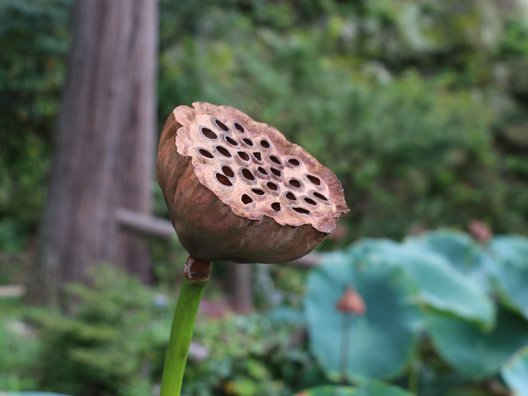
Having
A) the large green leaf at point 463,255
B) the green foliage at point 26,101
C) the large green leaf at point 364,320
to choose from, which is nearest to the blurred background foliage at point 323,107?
the green foliage at point 26,101

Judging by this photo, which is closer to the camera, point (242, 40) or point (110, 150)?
point (110, 150)

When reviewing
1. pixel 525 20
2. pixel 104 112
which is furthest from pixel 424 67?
pixel 104 112

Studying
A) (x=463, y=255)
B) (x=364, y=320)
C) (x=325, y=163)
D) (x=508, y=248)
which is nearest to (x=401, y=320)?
(x=364, y=320)

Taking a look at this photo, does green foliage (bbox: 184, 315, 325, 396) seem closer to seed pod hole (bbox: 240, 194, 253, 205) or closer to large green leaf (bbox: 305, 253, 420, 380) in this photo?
large green leaf (bbox: 305, 253, 420, 380)

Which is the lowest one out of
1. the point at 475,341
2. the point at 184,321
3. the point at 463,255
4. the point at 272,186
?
the point at 184,321

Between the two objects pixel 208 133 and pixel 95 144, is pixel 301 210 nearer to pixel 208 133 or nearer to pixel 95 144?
pixel 208 133

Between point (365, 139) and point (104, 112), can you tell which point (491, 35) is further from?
point (104, 112)
